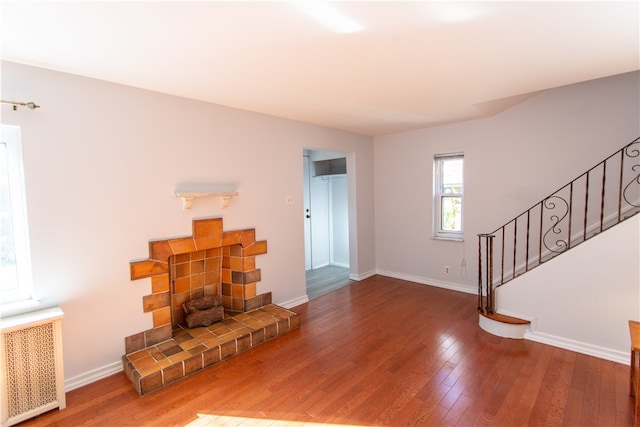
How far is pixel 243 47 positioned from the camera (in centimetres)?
194

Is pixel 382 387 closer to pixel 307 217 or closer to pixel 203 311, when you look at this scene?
pixel 203 311

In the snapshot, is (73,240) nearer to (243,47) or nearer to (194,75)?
(194,75)

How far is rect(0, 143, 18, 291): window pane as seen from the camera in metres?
2.16

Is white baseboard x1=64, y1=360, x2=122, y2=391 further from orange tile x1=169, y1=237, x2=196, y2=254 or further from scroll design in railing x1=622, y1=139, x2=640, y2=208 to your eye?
scroll design in railing x1=622, y1=139, x2=640, y2=208

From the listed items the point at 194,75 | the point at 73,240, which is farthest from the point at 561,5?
the point at 73,240

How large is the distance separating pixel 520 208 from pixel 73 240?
4.67 m

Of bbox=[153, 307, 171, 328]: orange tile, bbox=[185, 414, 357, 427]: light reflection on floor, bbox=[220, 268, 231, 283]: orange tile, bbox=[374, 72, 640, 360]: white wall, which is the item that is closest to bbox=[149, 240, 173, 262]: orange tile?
bbox=[153, 307, 171, 328]: orange tile

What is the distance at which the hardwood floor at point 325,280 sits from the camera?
4.60 meters

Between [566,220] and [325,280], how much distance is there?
3.34 metres

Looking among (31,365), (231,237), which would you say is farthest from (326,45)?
(31,365)

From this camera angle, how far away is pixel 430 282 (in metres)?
4.79

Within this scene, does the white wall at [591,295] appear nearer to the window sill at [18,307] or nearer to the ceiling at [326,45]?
the ceiling at [326,45]

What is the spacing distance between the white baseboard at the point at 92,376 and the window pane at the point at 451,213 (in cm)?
430

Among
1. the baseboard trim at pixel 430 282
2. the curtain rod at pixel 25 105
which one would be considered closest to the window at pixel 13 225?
the curtain rod at pixel 25 105
